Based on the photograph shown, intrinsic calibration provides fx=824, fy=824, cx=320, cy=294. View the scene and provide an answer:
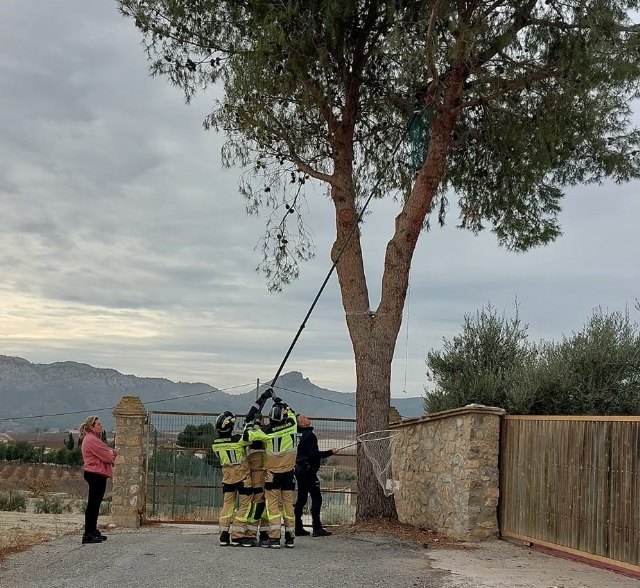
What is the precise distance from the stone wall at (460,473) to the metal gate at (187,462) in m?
1.86

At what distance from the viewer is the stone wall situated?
11.0m

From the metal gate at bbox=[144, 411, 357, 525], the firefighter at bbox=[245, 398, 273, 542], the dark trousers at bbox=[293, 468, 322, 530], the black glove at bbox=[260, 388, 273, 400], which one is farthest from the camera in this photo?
the metal gate at bbox=[144, 411, 357, 525]

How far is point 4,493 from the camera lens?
2481cm

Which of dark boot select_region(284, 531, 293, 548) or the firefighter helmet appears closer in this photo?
dark boot select_region(284, 531, 293, 548)

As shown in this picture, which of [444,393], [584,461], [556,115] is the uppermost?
[556,115]

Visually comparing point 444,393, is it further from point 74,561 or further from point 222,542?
point 74,561

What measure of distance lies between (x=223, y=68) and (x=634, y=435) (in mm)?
8859

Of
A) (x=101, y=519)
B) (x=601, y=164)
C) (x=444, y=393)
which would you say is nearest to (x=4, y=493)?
(x=101, y=519)

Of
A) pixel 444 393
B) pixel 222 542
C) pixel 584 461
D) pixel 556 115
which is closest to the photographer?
pixel 584 461

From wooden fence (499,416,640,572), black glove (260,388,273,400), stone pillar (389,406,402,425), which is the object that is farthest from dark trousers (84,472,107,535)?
stone pillar (389,406,402,425)

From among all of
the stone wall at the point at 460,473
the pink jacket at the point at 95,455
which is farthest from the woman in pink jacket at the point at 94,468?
the stone wall at the point at 460,473

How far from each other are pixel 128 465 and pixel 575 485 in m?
7.51

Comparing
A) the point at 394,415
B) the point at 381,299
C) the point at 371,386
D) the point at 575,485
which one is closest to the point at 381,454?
the point at 371,386

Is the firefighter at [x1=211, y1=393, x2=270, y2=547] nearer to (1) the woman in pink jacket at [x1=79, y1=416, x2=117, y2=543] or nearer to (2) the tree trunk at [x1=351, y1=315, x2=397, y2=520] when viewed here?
(1) the woman in pink jacket at [x1=79, y1=416, x2=117, y2=543]
